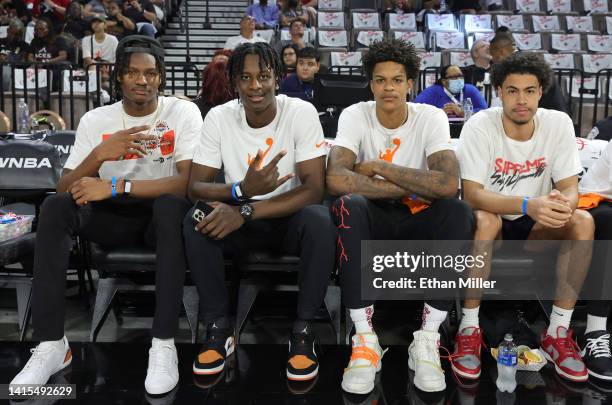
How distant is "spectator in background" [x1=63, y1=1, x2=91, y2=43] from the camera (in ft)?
33.1

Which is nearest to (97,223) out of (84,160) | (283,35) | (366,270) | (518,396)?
(84,160)

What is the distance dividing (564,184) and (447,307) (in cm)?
77

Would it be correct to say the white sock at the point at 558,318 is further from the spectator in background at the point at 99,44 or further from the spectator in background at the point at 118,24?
the spectator in background at the point at 118,24

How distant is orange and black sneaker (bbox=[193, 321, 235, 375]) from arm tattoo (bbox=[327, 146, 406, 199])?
2.43ft

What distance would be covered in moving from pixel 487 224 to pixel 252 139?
1.07 metres

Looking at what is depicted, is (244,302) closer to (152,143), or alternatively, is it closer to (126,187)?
(126,187)

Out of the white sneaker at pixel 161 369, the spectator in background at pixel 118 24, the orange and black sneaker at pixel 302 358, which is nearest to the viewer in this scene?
the white sneaker at pixel 161 369

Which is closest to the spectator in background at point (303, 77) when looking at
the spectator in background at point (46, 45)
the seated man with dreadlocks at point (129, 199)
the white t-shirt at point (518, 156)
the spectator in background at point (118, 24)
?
the seated man with dreadlocks at point (129, 199)

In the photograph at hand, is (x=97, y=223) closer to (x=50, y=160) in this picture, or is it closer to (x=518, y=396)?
(x=50, y=160)

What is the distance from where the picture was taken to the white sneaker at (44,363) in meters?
2.54

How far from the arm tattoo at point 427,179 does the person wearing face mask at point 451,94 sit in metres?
2.61

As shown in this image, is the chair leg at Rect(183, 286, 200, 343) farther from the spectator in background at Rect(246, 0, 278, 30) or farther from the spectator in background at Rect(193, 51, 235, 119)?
the spectator in background at Rect(246, 0, 278, 30)

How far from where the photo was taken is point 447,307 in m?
2.75

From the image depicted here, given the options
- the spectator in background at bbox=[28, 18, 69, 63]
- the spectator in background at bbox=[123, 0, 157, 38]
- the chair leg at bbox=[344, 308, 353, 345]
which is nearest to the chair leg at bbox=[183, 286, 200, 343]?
the chair leg at bbox=[344, 308, 353, 345]
